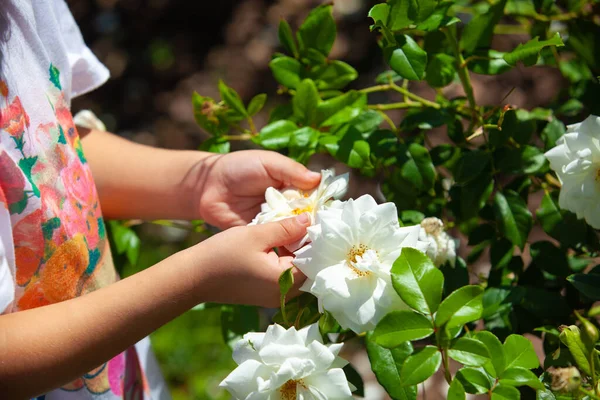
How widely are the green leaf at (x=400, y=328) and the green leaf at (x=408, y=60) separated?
0.32 metres

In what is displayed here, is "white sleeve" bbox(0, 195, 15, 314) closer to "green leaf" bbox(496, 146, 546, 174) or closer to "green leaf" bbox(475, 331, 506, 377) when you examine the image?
"green leaf" bbox(475, 331, 506, 377)

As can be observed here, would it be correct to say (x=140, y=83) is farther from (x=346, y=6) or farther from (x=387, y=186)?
(x=387, y=186)

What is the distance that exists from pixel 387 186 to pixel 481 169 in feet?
0.57

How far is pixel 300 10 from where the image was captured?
8.22 ft

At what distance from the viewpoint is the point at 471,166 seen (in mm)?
864

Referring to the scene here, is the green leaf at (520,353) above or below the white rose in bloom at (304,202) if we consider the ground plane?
below

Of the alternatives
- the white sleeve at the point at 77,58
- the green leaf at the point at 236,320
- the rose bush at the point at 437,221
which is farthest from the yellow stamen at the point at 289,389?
the white sleeve at the point at 77,58

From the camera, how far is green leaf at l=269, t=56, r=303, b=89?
0.96m

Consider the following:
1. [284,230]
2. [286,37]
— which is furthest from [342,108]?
[284,230]

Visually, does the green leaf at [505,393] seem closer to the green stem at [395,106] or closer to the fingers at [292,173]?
the fingers at [292,173]

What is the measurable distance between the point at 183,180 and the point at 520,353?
64cm

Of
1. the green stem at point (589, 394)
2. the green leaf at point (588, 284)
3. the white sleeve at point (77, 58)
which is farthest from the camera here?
the white sleeve at point (77, 58)

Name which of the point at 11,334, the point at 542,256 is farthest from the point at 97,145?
the point at 542,256

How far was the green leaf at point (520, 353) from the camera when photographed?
64 centimetres
